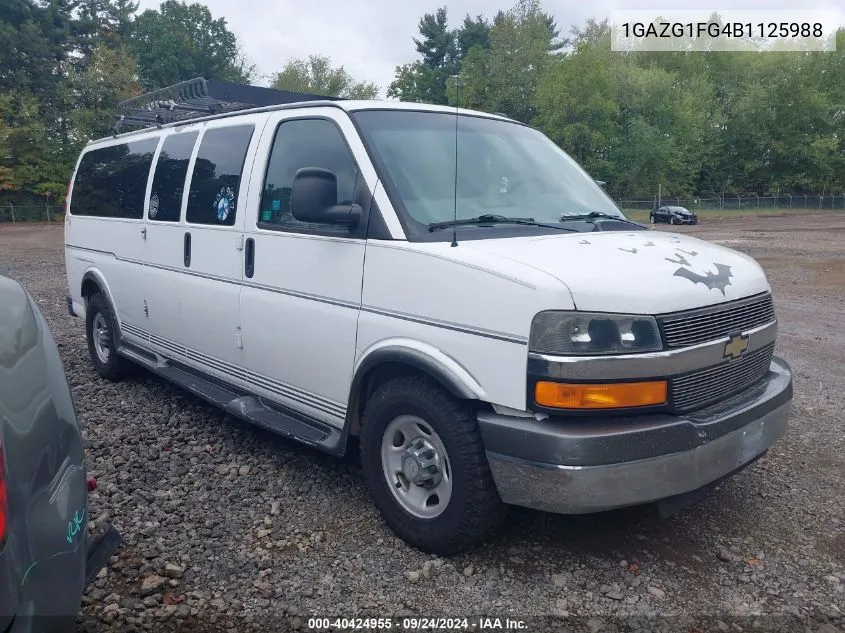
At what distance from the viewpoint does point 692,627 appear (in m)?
2.94

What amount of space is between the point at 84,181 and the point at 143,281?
1912 millimetres

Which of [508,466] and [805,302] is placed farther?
[805,302]

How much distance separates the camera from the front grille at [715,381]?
3.07 m

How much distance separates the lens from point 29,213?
137 ft

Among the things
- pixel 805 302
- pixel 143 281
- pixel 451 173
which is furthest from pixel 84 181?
pixel 805 302

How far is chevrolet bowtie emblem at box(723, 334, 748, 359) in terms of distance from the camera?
3269mm

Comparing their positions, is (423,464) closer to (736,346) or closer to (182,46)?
(736,346)

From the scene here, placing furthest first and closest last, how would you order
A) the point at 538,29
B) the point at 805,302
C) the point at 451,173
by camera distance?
the point at 538,29, the point at 805,302, the point at 451,173

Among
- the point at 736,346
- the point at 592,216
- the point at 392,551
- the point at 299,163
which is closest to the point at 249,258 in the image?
the point at 299,163

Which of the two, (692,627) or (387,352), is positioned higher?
(387,352)

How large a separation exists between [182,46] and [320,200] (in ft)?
219

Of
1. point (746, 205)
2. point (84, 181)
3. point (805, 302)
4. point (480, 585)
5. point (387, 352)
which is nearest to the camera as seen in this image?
point (480, 585)

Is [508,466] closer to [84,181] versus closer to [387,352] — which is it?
[387,352]

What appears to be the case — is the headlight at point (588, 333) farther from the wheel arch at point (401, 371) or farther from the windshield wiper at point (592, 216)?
the windshield wiper at point (592, 216)
